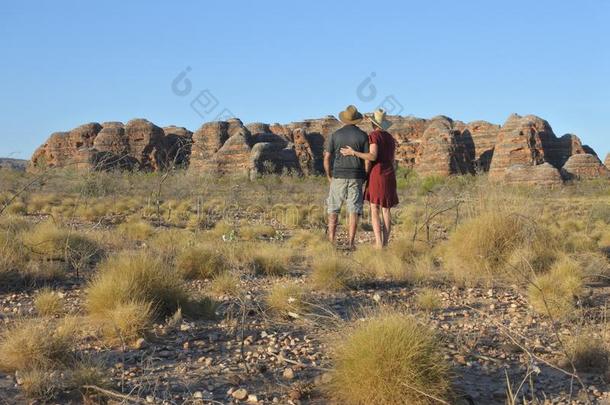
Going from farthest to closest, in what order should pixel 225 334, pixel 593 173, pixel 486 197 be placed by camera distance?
pixel 593 173 < pixel 486 197 < pixel 225 334

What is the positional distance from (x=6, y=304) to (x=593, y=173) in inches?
2071

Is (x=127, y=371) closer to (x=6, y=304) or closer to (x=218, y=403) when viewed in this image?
(x=218, y=403)

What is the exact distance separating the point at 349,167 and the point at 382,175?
0.41m

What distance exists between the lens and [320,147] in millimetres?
66875

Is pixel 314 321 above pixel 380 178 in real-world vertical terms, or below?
below

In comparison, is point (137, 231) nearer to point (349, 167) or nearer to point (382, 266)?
point (349, 167)

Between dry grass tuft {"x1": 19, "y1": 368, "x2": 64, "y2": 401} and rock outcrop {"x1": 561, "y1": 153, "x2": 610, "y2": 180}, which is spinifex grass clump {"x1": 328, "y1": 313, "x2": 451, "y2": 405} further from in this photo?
rock outcrop {"x1": 561, "y1": 153, "x2": 610, "y2": 180}

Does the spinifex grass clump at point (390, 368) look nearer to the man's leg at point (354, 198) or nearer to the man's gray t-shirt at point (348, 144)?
the man's leg at point (354, 198)

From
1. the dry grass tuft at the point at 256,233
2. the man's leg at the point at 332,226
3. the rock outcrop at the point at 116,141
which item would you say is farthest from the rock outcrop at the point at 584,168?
the man's leg at the point at 332,226

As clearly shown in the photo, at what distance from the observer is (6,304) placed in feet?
15.6

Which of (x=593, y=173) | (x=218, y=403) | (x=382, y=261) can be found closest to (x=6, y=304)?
(x=218, y=403)

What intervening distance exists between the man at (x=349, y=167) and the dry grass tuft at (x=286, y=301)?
9.54 feet

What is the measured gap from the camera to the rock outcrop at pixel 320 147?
50.7 metres

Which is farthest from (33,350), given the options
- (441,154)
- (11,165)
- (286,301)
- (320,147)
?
(320,147)
